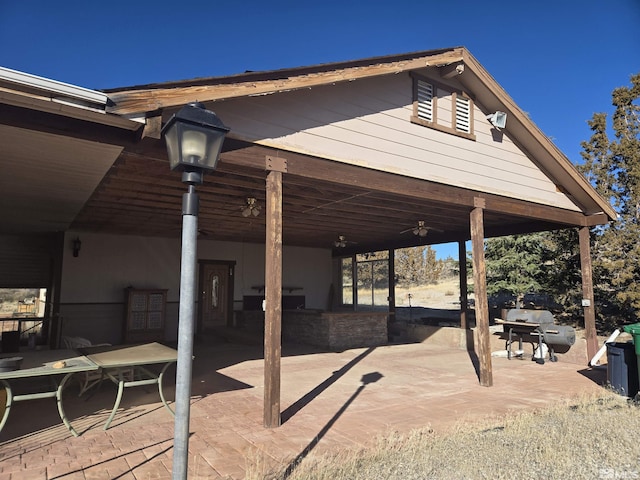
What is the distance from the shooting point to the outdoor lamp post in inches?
87.6

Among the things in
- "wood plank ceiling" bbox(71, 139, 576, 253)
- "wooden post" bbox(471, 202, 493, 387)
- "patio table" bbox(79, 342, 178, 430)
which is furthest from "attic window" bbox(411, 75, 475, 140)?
"patio table" bbox(79, 342, 178, 430)

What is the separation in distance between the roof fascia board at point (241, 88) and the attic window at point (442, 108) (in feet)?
1.88

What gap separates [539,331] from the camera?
8719 mm

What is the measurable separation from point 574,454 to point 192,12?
36.1 ft

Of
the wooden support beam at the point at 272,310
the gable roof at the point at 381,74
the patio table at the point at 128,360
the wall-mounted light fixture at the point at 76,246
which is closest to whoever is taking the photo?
the gable roof at the point at 381,74

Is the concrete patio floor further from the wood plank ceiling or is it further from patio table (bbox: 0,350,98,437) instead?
the wood plank ceiling

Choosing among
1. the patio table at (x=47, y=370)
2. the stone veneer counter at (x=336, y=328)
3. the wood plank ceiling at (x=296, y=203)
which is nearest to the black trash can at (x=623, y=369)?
the wood plank ceiling at (x=296, y=203)

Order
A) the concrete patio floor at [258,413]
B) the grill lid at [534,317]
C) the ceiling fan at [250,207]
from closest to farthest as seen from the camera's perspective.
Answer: the concrete patio floor at [258,413] → the ceiling fan at [250,207] → the grill lid at [534,317]

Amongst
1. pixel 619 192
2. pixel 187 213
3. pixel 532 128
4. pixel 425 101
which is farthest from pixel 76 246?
pixel 619 192

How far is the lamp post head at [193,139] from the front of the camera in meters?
2.39

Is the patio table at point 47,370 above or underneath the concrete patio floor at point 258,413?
above

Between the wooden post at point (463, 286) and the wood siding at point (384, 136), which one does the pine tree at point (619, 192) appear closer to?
the wooden post at point (463, 286)

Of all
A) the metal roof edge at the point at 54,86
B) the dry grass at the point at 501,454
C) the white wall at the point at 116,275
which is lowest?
the dry grass at the point at 501,454

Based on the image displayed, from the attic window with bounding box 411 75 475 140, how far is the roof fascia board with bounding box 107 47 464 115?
1.88 feet
